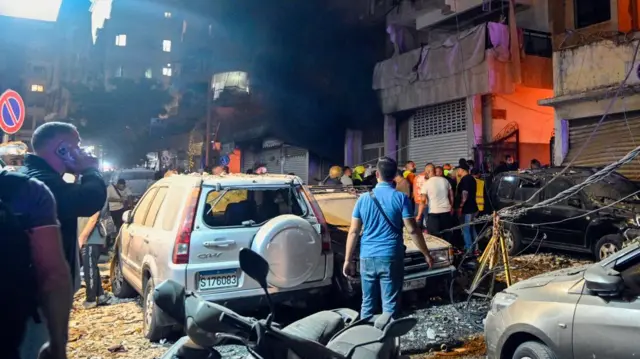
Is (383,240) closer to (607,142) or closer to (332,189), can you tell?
(332,189)

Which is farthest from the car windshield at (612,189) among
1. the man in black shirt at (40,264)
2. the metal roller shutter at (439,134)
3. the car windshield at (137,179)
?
the car windshield at (137,179)

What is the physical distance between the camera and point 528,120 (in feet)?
51.1

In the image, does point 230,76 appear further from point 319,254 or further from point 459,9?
point 319,254

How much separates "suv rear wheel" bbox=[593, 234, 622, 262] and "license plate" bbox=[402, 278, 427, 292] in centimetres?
446

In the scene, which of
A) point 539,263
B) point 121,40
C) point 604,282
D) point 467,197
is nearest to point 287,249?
point 604,282

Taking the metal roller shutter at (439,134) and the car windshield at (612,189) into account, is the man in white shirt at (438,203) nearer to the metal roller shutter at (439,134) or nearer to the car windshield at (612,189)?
the car windshield at (612,189)

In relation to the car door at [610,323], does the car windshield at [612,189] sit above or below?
above

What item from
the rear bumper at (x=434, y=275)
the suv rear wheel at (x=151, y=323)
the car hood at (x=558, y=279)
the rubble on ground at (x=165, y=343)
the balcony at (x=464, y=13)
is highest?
the balcony at (x=464, y=13)

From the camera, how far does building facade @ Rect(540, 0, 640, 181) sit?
38.2 feet

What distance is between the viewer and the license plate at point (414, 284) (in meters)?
6.01

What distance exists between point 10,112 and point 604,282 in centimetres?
876

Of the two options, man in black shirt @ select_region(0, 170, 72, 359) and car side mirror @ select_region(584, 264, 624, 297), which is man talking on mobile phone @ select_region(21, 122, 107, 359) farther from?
car side mirror @ select_region(584, 264, 624, 297)

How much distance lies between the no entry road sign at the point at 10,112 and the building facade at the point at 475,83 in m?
11.7

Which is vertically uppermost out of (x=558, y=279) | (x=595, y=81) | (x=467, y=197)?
(x=595, y=81)
